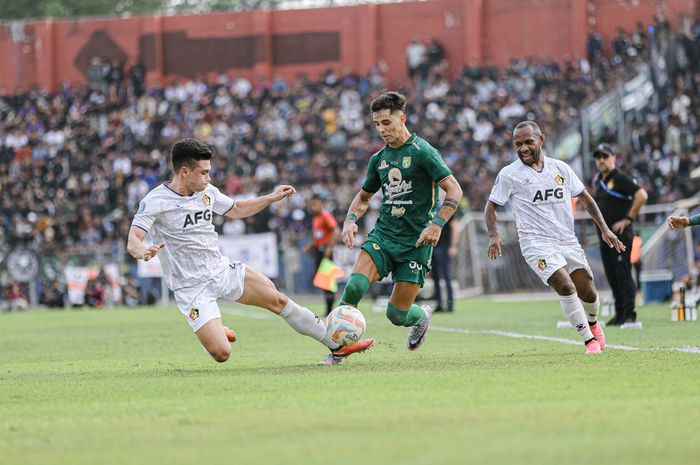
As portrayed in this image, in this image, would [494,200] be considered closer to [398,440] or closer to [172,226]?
[172,226]

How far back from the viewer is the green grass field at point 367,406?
16.2 feet

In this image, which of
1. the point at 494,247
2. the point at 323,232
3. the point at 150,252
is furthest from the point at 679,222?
the point at 323,232

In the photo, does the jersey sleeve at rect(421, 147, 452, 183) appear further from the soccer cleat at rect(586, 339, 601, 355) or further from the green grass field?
the soccer cleat at rect(586, 339, 601, 355)

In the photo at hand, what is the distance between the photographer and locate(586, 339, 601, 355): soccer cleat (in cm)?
985

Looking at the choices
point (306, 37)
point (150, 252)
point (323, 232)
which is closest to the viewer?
point (150, 252)

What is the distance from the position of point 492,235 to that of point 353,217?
1252mm

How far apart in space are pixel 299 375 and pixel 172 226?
175 cm

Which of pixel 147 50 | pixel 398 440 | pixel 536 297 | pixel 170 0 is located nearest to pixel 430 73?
pixel 147 50

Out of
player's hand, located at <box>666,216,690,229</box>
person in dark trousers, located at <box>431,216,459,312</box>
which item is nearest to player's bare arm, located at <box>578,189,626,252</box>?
player's hand, located at <box>666,216,690,229</box>

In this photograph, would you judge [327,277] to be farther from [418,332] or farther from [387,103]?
[387,103]

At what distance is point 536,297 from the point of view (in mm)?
27484

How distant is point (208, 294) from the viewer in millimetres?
9602

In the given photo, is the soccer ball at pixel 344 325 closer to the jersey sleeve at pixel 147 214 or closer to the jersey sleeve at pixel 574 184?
the jersey sleeve at pixel 147 214

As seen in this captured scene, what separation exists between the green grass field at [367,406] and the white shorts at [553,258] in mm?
703
